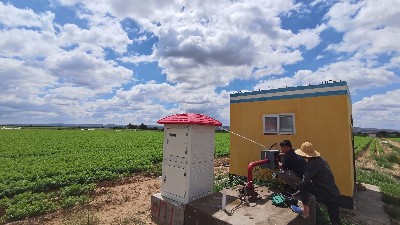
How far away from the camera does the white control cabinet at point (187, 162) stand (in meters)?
7.15

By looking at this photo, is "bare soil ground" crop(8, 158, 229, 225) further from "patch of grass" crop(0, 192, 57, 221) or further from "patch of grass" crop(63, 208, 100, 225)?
"patch of grass" crop(0, 192, 57, 221)

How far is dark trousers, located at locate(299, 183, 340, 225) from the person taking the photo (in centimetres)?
613

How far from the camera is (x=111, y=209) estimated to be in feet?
28.0

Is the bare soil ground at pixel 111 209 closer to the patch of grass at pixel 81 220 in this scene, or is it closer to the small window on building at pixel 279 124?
the patch of grass at pixel 81 220

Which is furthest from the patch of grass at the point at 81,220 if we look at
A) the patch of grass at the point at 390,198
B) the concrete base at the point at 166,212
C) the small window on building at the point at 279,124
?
the patch of grass at the point at 390,198

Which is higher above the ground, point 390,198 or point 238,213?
point 238,213

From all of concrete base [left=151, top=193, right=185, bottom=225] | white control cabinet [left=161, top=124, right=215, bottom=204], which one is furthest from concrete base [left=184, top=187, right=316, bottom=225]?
white control cabinet [left=161, top=124, right=215, bottom=204]

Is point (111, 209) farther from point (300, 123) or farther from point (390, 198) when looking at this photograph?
point (390, 198)

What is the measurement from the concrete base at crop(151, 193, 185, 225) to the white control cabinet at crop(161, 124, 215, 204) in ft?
0.66

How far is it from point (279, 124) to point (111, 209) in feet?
22.1

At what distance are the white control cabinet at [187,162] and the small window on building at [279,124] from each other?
3128 mm

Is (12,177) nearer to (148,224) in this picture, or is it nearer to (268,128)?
(148,224)

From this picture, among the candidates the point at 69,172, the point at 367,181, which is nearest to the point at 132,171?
the point at 69,172

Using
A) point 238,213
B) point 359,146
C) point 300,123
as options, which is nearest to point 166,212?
point 238,213
